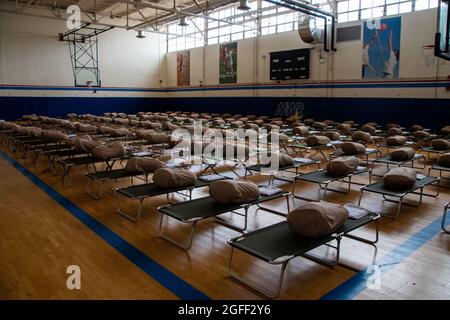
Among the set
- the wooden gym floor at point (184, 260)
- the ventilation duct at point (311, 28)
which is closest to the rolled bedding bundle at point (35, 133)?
the wooden gym floor at point (184, 260)

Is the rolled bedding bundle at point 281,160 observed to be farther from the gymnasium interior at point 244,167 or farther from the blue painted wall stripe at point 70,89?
the blue painted wall stripe at point 70,89

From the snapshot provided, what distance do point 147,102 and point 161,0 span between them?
7.69 meters

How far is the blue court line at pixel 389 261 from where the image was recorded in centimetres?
300

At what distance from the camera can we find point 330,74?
15.2 meters

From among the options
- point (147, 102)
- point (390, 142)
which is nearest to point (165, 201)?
point (390, 142)

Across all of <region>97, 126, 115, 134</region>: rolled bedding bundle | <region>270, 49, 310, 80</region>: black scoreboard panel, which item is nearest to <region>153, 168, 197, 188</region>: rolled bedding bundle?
<region>97, 126, 115, 134</region>: rolled bedding bundle

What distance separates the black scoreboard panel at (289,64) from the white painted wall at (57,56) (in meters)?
9.84

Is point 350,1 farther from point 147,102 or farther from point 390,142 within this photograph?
point 147,102

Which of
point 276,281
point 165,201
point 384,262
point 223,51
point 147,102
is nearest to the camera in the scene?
point 276,281

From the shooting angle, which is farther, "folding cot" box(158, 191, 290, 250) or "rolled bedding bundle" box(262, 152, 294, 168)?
"rolled bedding bundle" box(262, 152, 294, 168)

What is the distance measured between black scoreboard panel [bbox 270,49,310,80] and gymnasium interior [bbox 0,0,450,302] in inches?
2.7

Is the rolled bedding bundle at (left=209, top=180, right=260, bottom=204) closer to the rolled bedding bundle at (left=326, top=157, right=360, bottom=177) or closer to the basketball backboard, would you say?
the rolled bedding bundle at (left=326, top=157, right=360, bottom=177)

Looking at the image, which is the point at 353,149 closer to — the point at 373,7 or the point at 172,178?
the point at 172,178

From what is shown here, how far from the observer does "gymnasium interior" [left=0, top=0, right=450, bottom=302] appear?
3.25 meters
